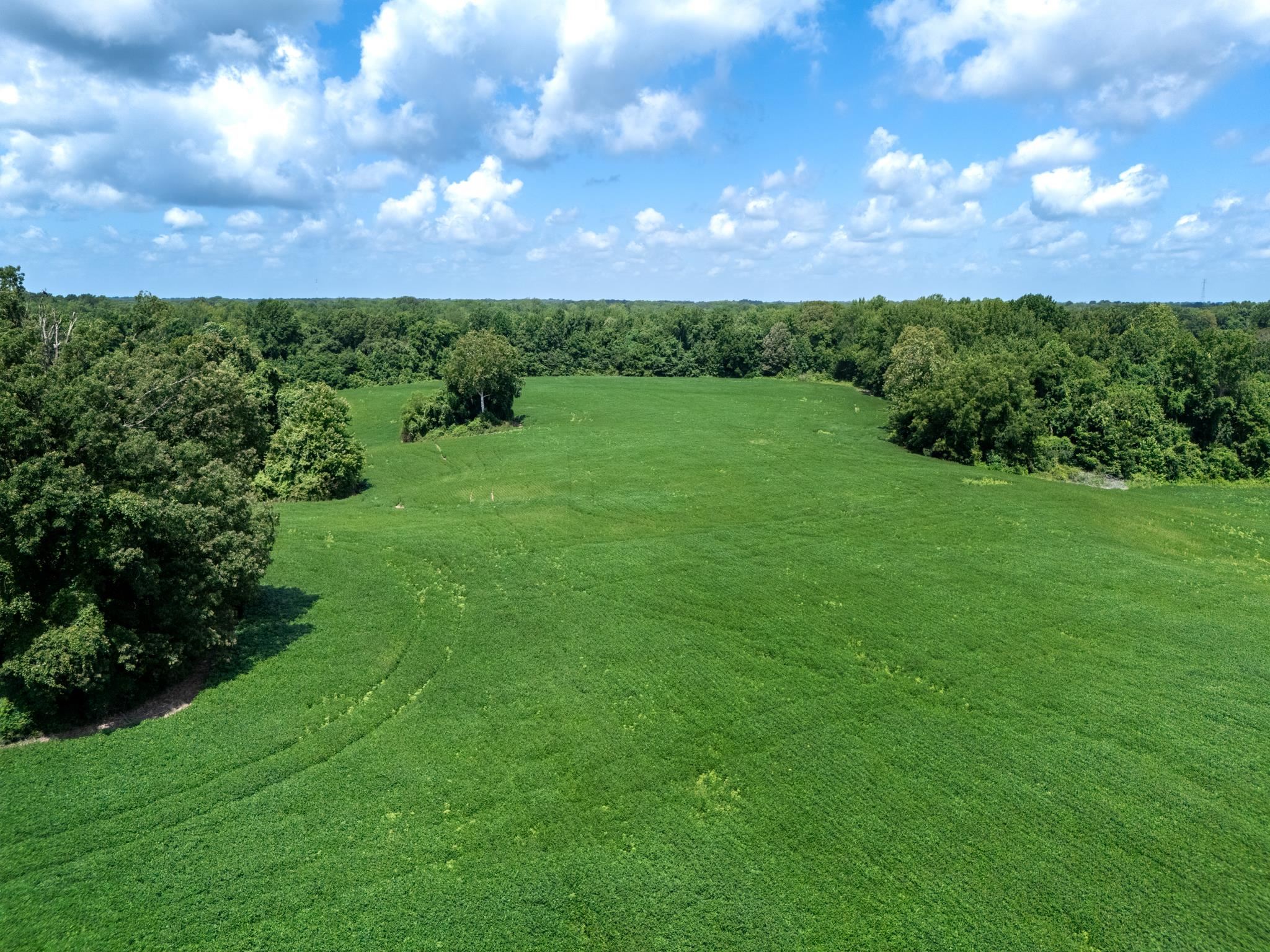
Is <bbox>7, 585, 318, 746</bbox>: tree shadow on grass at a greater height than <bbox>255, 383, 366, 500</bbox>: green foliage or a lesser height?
lesser

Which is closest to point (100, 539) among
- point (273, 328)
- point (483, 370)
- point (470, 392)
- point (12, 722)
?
point (12, 722)

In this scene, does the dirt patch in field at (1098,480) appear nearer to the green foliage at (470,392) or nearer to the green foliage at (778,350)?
the green foliage at (470,392)

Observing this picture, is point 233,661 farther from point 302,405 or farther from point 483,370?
point 483,370

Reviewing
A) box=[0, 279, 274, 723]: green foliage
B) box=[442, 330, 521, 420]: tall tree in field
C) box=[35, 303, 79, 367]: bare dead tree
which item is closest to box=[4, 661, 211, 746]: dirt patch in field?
box=[0, 279, 274, 723]: green foliage

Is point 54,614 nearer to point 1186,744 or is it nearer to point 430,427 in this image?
point 1186,744

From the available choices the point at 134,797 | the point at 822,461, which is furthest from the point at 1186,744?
the point at 822,461

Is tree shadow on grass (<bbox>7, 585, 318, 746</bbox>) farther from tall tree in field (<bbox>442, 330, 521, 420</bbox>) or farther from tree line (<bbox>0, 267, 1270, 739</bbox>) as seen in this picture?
tall tree in field (<bbox>442, 330, 521, 420</bbox>)

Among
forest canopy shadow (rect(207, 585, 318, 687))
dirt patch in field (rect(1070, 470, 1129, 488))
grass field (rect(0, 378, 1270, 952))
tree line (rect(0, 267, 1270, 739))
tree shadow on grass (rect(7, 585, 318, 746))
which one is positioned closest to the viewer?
grass field (rect(0, 378, 1270, 952))
